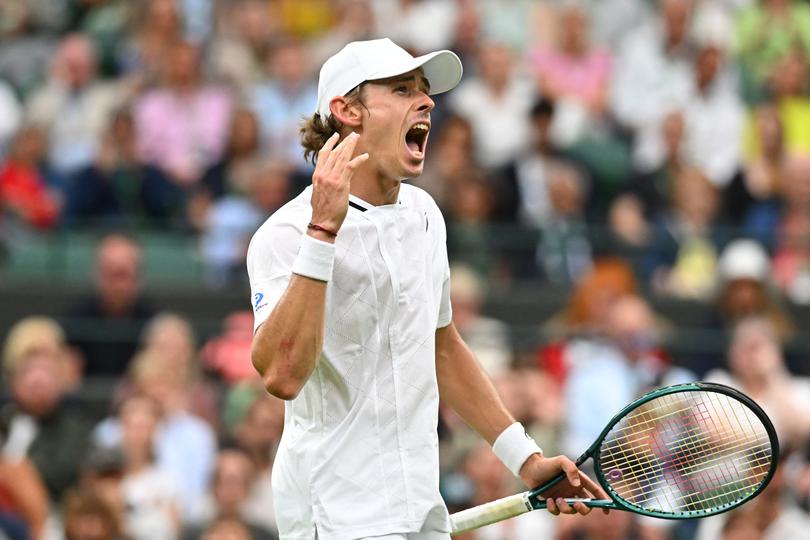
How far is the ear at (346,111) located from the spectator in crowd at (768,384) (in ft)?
15.8

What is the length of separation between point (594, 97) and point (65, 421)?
503cm

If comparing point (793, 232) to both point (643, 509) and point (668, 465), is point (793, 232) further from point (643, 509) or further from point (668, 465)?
point (643, 509)

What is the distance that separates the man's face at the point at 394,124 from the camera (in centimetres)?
525

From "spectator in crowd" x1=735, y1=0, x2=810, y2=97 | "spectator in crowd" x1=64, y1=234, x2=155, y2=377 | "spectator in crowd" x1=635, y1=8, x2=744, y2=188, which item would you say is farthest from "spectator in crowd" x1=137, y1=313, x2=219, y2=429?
"spectator in crowd" x1=735, y1=0, x2=810, y2=97

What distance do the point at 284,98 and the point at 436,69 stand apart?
7.15m

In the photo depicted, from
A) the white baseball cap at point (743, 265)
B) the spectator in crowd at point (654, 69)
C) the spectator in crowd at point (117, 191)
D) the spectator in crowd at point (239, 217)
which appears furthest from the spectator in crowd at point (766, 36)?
the spectator in crowd at point (117, 191)

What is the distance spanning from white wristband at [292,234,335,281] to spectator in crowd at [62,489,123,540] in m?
4.05

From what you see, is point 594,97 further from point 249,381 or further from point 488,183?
point 249,381

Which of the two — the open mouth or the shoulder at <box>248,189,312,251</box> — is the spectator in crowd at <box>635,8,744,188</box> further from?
the shoulder at <box>248,189,312,251</box>

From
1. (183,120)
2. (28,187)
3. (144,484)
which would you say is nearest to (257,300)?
(144,484)

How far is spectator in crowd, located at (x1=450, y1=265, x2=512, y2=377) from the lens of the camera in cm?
1012

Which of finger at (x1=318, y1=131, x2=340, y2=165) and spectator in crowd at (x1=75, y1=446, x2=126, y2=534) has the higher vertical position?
finger at (x1=318, y1=131, x2=340, y2=165)

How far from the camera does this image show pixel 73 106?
12.3 meters

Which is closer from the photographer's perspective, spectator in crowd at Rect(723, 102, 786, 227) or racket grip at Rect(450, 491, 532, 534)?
racket grip at Rect(450, 491, 532, 534)
